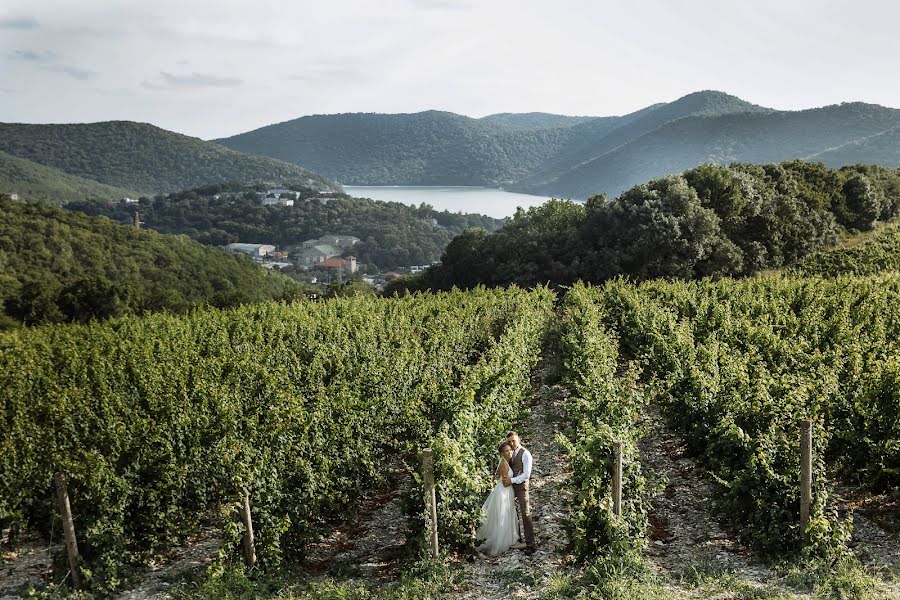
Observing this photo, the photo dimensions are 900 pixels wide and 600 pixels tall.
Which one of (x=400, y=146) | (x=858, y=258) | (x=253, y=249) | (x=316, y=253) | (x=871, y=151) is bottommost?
(x=858, y=258)

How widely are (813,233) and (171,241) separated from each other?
5351cm

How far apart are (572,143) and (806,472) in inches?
5760

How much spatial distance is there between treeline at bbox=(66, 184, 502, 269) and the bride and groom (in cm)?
8949

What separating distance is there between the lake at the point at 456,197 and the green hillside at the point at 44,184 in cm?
4742

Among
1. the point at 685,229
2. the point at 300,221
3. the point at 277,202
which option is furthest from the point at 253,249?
the point at 685,229

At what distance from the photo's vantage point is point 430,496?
24.6 ft

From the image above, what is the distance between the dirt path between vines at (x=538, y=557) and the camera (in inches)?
281

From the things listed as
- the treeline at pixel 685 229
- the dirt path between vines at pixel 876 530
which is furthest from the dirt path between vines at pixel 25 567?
the treeline at pixel 685 229

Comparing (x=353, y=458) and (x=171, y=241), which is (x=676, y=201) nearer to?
(x=353, y=458)

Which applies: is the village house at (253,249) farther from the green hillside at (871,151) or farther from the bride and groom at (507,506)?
the bride and groom at (507,506)

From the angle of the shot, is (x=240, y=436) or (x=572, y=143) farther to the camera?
(x=572, y=143)

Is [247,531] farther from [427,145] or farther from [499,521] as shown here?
[427,145]

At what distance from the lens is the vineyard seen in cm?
765

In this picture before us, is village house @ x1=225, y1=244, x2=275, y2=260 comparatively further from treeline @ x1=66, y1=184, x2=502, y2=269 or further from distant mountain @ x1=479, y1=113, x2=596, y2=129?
distant mountain @ x1=479, y1=113, x2=596, y2=129
